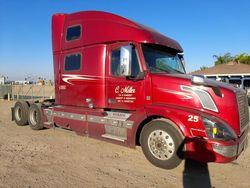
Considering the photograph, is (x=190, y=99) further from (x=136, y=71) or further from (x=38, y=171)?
(x=38, y=171)

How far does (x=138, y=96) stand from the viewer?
6207mm

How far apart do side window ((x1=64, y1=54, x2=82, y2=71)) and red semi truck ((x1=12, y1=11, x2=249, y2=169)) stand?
27mm

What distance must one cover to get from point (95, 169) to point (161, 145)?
1.34 meters

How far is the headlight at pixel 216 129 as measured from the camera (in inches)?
198

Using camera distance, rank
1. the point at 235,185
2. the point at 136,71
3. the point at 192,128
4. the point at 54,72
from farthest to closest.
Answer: the point at 54,72, the point at 136,71, the point at 192,128, the point at 235,185

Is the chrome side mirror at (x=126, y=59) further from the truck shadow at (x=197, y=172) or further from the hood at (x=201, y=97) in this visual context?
the truck shadow at (x=197, y=172)

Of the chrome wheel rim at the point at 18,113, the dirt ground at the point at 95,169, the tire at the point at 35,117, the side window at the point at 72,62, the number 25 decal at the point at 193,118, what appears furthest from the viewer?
the chrome wheel rim at the point at 18,113

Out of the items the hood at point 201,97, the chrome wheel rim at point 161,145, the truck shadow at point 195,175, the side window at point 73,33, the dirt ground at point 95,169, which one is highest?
the side window at point 73,33

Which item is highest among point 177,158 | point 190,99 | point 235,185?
point 190,99

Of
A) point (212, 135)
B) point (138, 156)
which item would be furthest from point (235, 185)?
point (138, 156)

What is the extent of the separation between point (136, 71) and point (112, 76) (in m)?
0.78

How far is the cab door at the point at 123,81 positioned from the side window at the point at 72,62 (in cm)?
114

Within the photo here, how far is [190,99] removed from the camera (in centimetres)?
543

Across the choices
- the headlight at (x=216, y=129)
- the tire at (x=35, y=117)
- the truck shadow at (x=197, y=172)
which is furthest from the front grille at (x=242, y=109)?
the tire at (x=35, y=117)
